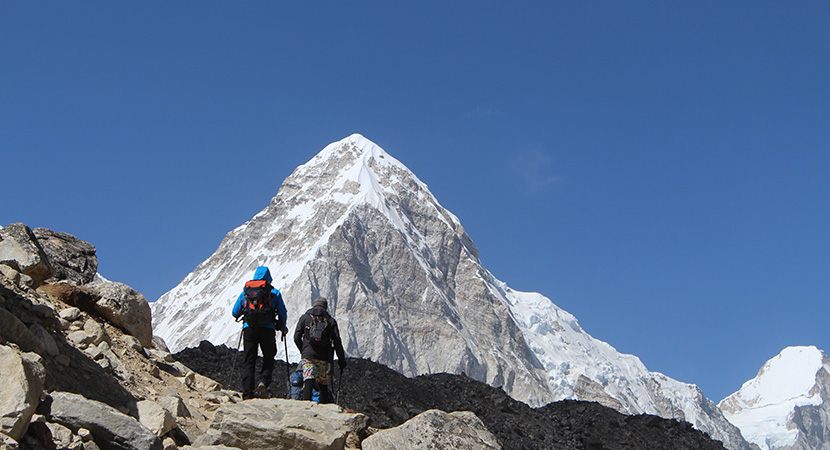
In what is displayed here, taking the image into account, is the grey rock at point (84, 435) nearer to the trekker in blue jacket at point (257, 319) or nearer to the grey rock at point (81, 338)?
the grey rock at point (81, 338)

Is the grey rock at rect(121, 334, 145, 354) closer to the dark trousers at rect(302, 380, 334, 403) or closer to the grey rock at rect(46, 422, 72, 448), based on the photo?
the dark trousers at rect(302, 380, 334, 403)

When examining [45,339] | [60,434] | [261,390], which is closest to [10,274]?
[45,339]

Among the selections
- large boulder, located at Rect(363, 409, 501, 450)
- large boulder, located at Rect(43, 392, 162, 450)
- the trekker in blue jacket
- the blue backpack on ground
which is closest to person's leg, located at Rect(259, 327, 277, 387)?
the trekker in blue jacket

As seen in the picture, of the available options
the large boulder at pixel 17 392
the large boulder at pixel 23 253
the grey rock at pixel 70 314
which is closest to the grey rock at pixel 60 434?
the large boulder at pixel 17 392

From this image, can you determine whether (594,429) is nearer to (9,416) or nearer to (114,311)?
(114,311)

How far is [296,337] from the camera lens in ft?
39.3

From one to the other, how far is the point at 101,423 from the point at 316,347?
14.5 ft

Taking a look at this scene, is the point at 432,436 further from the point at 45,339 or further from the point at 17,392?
the point at 17,392

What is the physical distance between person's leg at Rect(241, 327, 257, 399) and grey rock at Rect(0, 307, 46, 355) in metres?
3.34

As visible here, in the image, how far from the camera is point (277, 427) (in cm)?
938

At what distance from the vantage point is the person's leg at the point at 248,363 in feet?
40.0

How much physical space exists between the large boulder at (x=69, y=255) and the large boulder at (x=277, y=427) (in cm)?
649

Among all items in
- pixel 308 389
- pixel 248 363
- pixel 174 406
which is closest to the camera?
pixel 174 406

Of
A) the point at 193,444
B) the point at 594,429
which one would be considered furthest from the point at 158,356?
the point at 594,429
